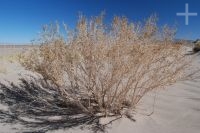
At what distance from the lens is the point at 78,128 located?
556 centimetres

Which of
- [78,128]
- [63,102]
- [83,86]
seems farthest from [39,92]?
[78,128]

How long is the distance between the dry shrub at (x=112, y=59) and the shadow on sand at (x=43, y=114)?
27 centimetres

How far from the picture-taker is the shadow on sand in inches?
224

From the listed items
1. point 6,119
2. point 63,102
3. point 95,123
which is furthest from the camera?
point 63,102

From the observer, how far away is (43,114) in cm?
636

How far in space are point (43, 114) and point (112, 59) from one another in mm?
1950

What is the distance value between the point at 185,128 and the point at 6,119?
3.19 meters

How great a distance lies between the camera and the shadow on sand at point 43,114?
5.69 m

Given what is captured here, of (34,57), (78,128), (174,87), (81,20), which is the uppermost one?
(81,20)

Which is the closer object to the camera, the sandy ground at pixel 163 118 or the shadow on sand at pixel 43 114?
the sandy ground at pixel 163 118

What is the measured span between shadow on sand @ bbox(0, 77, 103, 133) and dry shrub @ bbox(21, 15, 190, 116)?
0.27 meters

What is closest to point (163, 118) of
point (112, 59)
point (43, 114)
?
point (112, 59)

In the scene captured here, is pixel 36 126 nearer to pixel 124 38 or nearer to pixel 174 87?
pixel 124 38

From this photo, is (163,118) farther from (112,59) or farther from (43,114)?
(43,114)
